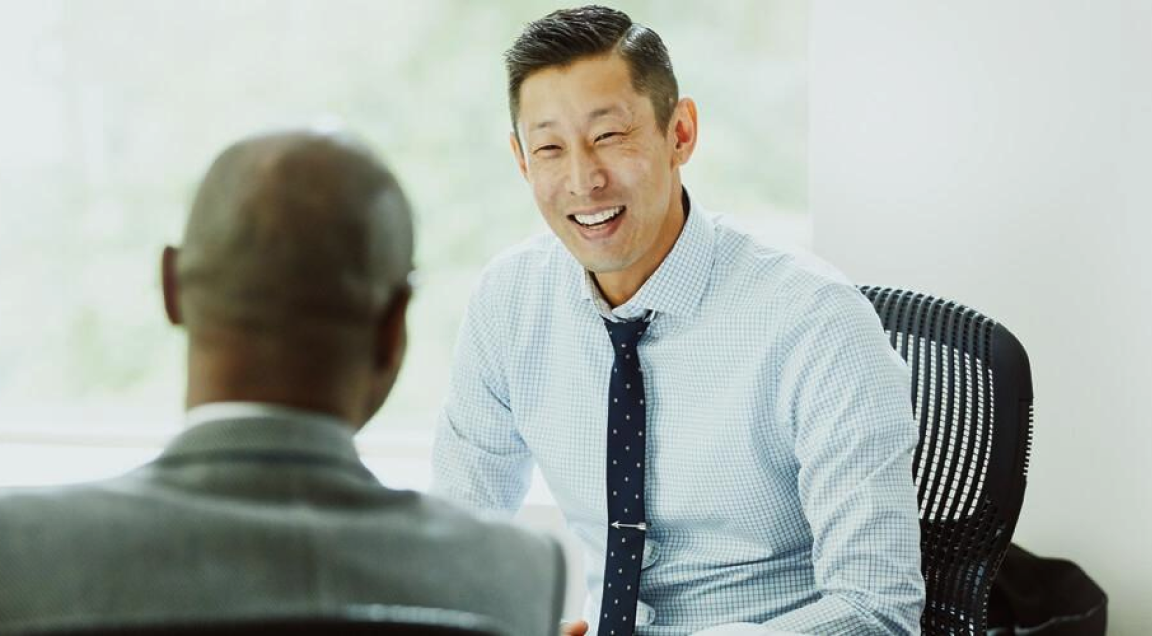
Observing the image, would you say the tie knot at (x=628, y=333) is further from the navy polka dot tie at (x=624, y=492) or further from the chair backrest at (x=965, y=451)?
the chair backrest at (x=965, y=451)

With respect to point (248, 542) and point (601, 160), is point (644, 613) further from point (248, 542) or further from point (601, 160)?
point (248, 542)

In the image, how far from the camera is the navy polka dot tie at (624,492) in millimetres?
1729

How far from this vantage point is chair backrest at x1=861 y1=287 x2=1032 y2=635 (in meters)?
1.66

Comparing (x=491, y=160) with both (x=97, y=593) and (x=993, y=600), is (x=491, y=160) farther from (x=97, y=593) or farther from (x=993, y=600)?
(x=97, y=593)

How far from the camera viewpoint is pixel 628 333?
1809 mm

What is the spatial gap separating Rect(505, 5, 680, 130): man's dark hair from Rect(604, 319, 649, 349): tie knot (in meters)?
0.28

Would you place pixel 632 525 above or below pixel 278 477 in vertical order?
below

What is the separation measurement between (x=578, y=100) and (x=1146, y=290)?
1142 millimetres

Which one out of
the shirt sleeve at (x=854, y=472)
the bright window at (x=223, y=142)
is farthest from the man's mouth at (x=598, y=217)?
the bright window at (x=223, y=142)

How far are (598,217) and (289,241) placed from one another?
1.01 meters

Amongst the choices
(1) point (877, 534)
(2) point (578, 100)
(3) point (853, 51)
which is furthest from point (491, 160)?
(1) point (877, 534)

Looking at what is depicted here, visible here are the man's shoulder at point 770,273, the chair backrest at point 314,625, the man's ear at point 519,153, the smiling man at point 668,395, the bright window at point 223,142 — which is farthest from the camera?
the bright window at point 223,142

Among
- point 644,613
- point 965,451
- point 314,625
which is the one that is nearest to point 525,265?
point 644,613

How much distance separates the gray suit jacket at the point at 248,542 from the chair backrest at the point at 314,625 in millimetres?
16
